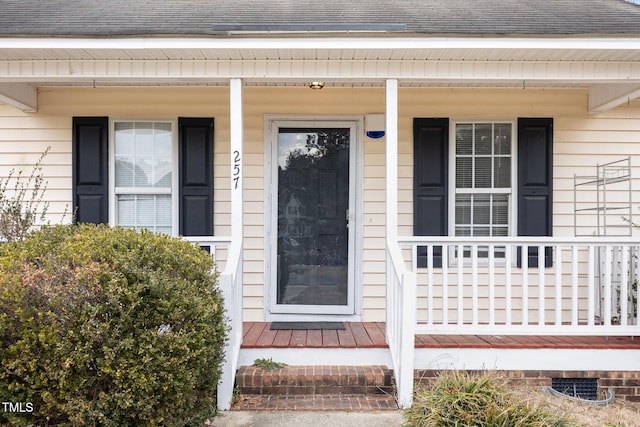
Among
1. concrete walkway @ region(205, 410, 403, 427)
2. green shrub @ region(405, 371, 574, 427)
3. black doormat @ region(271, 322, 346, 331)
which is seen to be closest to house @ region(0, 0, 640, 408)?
black doormat @ region(271, 322, 346, 331)

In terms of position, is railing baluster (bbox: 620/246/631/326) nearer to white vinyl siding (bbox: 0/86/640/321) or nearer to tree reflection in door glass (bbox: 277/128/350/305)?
white vinyl siding (bbox: 0/86/640/321)

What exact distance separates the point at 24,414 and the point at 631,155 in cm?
571

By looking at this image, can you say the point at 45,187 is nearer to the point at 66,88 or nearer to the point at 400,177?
the point at 66,88

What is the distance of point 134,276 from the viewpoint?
8.81 ft

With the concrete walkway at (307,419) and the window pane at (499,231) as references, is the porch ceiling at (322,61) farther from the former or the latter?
the concrete walkway at (307,419)

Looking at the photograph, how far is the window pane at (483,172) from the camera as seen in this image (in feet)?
16.0

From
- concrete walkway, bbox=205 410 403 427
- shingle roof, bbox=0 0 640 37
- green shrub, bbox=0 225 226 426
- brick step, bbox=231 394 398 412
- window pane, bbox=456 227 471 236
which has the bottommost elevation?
concrete walkway, bbox=205 410 403 427

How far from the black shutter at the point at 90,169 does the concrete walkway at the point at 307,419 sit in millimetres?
2594

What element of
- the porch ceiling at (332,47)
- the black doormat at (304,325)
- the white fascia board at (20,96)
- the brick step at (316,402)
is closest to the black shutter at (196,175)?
the porch ceiling at (332,47)

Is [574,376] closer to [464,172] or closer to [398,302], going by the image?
[398,302]

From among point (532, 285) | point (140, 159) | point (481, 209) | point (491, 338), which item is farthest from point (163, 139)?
point (532, 285)

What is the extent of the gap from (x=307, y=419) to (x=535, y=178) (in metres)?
3.29

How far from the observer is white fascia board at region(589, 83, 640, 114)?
4270 mm

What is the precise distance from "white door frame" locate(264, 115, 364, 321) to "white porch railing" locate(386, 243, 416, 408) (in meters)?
1.16
